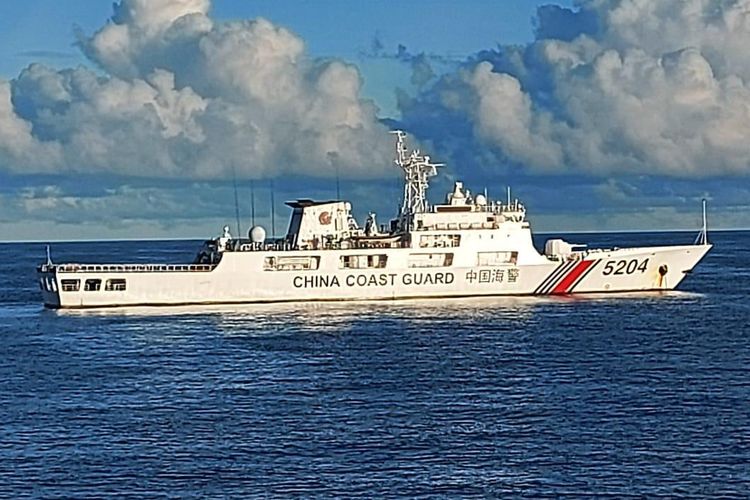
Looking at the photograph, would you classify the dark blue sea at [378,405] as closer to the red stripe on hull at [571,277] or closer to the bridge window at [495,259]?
the bridge window at [495,259]

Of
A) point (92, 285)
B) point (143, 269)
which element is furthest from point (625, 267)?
point (92, 285)

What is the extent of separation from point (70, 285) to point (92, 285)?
5.76ft

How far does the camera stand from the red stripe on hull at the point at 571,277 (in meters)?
106

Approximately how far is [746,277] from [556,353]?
291ft

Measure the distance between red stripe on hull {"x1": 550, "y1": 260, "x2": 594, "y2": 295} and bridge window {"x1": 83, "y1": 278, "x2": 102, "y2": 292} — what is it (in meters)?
38.2

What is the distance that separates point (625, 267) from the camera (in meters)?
108

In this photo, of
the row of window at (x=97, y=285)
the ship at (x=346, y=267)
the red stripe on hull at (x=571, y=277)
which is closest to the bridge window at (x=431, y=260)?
the ship at (x=346, y=267)

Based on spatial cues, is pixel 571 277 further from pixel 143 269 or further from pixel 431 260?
pixel 143 269

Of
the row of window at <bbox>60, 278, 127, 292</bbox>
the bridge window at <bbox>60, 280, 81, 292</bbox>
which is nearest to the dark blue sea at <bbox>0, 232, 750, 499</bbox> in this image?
the bridge window at <bbox>60, 280, 81, 292</bbox>

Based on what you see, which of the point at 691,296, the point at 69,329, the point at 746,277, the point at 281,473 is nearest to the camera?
the point at 281,473

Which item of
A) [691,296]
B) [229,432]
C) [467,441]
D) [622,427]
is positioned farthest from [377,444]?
[691,296]

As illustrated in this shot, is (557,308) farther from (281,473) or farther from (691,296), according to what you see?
(281,473)

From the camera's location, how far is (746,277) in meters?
152

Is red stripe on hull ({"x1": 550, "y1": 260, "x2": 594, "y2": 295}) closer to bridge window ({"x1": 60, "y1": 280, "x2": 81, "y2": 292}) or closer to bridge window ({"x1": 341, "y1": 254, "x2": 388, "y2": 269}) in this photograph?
bridge window ({"x1": 341, "y1": 254, "x2": 388, "y2": 269})
